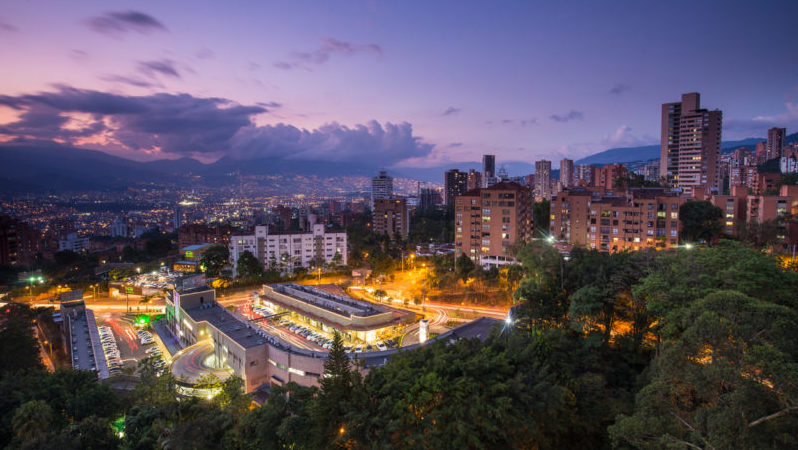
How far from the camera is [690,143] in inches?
2050

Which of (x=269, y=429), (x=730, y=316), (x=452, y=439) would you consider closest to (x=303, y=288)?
(x=269, y=429)

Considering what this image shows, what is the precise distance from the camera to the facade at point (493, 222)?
3172 cm

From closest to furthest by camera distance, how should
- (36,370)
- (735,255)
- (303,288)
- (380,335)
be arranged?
(735,255) → (36,370) → (380,335) → (303,288)

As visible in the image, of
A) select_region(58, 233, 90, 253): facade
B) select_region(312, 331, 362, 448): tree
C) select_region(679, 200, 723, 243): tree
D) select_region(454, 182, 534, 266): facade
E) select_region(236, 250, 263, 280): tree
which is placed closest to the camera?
select_region(312, 331, 362, 448): tree

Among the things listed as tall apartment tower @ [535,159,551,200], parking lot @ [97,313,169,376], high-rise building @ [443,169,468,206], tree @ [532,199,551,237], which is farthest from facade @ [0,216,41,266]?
tall apartment tower @ [535,159,551,200]

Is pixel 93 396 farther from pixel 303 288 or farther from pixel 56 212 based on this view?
pixel 56 212

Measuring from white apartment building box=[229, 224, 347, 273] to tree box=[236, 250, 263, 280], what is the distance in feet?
5.19

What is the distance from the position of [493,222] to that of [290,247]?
66.1 ft

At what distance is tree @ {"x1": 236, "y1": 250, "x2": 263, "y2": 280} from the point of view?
3514cm

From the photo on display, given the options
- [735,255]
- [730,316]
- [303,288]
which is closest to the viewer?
[730,316]

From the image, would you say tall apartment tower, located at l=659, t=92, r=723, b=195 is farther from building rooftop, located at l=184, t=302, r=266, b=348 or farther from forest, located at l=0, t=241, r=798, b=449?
building rooftop, located at l=184, t=302, r=266, b=348

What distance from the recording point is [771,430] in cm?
593

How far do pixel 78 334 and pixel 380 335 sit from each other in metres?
18.0

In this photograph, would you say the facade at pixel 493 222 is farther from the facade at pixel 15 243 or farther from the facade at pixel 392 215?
the facade at pixel 15 243
